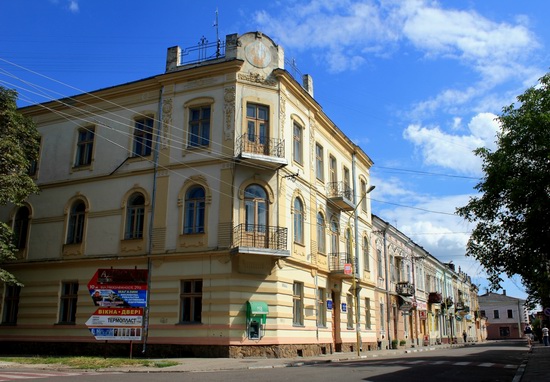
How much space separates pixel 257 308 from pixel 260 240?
2856 mm

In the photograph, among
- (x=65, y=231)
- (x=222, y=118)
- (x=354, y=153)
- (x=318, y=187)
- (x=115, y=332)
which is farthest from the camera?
(x=354, y=153)

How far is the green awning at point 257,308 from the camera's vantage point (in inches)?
838

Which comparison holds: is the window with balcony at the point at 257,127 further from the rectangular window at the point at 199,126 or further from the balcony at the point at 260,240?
the balcony at the point at 260,240

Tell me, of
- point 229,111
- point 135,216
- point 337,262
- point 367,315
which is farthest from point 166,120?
point 367,315

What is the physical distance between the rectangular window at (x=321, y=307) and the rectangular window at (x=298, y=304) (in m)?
2.24

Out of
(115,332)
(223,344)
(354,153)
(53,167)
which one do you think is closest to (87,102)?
(53,167)

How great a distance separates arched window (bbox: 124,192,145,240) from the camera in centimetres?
2417

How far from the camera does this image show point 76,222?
2614cm

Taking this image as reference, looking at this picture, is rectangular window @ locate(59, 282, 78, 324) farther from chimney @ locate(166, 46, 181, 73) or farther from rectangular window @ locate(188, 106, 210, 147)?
chimney @ locate(166, 46, 181, 73)

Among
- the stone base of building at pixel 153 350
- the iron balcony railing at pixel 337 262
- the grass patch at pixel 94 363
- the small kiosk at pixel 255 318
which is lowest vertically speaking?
the grass patch at pixel 94 363

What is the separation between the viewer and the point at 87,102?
2723 centimetres

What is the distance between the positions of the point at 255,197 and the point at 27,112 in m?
15.0

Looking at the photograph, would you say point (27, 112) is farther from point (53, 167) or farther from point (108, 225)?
point (108, 225)

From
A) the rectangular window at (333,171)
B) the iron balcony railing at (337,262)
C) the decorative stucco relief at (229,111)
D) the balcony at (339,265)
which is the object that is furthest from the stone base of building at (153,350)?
the rectangular window at (333,171)
